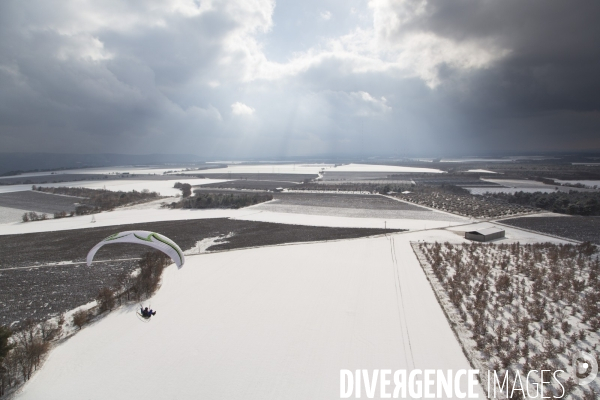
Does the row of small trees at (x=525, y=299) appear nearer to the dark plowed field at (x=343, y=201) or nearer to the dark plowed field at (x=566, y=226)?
the dark plowed field at (x=566, y=226)

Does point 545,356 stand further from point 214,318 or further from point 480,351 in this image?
point 214,318

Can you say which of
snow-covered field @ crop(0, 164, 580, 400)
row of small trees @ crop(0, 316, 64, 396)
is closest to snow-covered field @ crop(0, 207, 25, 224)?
snow-covered field @ crop(0, 164, 580, 400)

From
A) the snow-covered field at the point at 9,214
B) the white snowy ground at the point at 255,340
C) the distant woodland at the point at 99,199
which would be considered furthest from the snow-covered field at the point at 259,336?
the snow-covered field at the point at 9,214

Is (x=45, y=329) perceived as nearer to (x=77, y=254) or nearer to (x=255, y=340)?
(x=255, y=340)

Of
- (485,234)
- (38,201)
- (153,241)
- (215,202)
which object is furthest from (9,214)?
(485,234)

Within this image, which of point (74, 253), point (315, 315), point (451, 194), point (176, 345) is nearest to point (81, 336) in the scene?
point (176, 345)
